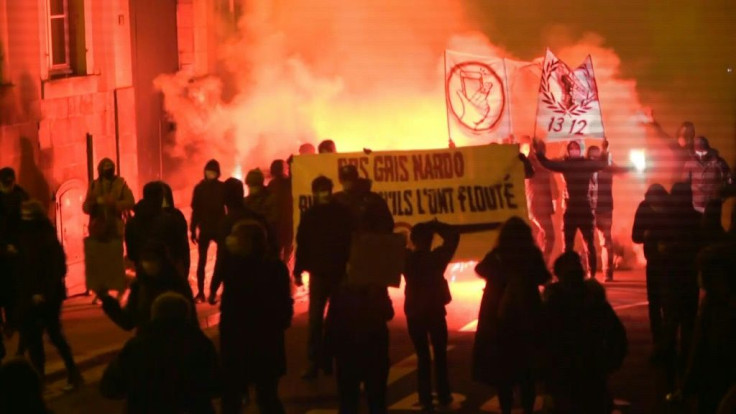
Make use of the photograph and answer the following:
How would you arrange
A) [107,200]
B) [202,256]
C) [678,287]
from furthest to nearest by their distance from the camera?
[202,256] < [107,200] < [678,287]

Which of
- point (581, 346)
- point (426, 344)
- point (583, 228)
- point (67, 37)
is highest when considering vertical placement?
point (67, 37)

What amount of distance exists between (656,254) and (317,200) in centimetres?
272

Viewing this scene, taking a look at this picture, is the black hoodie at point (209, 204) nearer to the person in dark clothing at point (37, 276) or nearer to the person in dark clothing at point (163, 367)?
the person in dark clothing at point (37, 276)

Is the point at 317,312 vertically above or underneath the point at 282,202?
underneath

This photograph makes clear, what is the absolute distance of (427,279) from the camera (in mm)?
10500

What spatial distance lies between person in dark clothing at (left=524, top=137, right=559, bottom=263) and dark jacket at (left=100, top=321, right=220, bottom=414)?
9506 millimetres

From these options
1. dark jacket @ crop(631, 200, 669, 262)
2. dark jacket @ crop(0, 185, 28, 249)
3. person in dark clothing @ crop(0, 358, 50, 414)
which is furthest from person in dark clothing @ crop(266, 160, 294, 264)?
person in dark clothing @ crop(0, 358, 50, 414)

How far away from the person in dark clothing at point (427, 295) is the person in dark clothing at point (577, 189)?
5.75m

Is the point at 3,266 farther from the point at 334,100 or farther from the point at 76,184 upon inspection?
the point at 334,100

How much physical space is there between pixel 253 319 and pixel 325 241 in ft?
→ 8.19

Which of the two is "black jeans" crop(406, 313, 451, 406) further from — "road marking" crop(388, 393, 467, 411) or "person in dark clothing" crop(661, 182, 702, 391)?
"person in dark clothing" crop(661, 182, 702, 391)

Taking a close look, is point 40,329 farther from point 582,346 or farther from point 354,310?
point 582,346

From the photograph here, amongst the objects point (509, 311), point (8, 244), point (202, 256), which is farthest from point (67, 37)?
point (509, 311)

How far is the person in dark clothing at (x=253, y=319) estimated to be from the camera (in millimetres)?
9344
